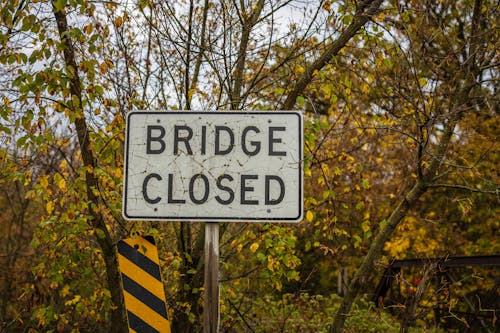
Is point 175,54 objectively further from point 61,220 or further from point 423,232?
point 423,232

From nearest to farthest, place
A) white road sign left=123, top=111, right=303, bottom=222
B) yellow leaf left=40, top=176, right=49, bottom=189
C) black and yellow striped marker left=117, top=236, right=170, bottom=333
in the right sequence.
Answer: white road sign left=123, top=111, right=303, bottom=222, black and yellow striped marker left=117, top=236, right=170, bottom=333, yellow leaf left=40, top=176, right=49, bottom=189

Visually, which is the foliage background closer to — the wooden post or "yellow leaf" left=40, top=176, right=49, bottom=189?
"yellow leaf" left=40, top=176, right=49, bottom=189

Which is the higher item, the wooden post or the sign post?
the sign post

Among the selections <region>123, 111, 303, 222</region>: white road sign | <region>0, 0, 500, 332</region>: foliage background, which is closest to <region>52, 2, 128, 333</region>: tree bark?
<region>0, 0, 500, 332</region>: foliage background

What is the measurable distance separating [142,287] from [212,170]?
78cm

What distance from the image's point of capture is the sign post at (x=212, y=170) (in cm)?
266

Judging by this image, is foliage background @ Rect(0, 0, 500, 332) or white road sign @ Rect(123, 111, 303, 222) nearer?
white road sign @ Rect(123, 111, 303, 222)

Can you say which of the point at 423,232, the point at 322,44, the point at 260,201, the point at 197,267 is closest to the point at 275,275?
the point at 197,267

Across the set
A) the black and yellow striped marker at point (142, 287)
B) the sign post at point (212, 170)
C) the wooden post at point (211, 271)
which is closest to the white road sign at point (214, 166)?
the sign post at point (212, 170)

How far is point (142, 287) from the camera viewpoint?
9.57 ft

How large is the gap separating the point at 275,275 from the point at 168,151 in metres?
2.80

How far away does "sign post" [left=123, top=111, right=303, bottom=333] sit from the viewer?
105 inches

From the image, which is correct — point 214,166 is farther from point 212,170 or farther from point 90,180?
point 90,180

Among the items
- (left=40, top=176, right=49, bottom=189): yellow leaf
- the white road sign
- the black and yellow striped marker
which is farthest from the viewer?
(left=40, top=176, right=49, bottom=189): yellow leaf
